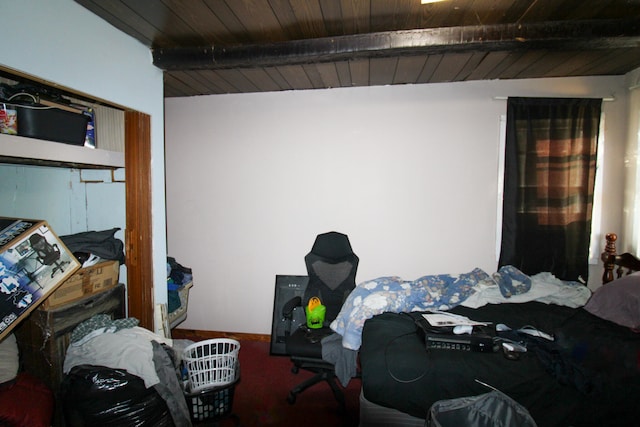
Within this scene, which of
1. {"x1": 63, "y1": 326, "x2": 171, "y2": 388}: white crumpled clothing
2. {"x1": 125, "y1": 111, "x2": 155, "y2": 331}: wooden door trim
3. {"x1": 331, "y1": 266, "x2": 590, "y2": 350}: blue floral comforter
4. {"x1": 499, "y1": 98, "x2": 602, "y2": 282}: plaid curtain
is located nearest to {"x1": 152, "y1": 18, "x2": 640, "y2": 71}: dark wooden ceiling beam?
{"x1": 125, "y1": 111, "x2": 155, "y2": 331}: wooden door trim

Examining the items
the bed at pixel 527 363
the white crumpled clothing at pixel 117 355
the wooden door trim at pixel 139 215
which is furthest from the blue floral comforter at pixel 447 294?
the wooden door trim at pixel 139 215

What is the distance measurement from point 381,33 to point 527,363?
2.11 metres

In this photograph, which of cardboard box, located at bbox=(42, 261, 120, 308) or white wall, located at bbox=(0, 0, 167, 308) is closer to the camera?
white wall, located at bbox=(0, 0, 167, 308)

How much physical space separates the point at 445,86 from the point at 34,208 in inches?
130

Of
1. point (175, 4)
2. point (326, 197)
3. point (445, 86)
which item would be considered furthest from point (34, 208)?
point (445, 86)

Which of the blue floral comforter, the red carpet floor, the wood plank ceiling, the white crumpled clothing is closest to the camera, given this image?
the white crumpled clothing

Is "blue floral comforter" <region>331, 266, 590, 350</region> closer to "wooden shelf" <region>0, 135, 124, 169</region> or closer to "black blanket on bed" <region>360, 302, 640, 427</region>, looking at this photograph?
"black blanket on bed" <region>360, 302, 640, 427</region>

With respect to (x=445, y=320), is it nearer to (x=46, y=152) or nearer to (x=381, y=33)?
(x=381, y=33)

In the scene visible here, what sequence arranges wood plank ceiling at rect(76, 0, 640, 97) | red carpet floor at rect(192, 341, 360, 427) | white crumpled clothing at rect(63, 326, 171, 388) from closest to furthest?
1. white crumpled clothing at rect(63, 326, 171, 388)
2. wood plank ceiling at rect(76, 0, 640, 97)
3. red carpet floor at rect(192, 341, 360, 427)

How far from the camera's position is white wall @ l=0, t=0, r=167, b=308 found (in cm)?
122

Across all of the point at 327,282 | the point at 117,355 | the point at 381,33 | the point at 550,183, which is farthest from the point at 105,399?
the point at 550,183

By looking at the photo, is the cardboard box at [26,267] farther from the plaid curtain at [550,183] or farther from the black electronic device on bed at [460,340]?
the plaid curtain at [550,183]

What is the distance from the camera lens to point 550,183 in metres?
2.44

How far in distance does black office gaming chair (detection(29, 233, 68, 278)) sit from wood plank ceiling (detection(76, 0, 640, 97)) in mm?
1266
